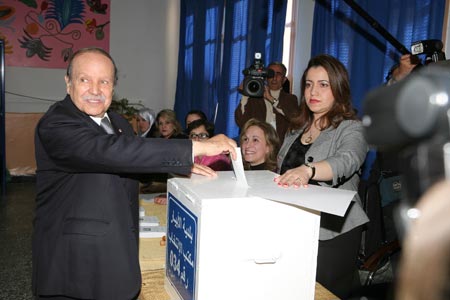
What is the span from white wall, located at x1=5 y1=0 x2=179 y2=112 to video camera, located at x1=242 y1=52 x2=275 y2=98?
12.3 ft

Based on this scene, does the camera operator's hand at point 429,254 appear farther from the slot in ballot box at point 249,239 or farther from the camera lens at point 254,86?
the camera lens at point 254,86

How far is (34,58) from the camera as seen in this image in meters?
5.93

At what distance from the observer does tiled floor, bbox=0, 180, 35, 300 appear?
8.90 ft

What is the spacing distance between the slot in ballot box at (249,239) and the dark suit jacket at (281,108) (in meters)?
2.07

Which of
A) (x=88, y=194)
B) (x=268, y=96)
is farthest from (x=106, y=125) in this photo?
(x=268, y=96)

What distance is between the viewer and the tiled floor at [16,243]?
A: 2.71m

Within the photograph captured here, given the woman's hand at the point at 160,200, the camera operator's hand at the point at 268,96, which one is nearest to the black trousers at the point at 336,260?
the woman's hand at the point at 160,200

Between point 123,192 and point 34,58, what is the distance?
5496 mm

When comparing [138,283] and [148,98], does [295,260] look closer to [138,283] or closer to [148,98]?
[138,283]

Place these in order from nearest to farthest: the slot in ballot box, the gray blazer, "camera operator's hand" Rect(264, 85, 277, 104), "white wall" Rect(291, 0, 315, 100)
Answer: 1. the slot in ballot box
2. the gray blazer
3. "camera operator's hand" Rect(264, 85, 277, 104)
4. "white wall" Rect(291, 0, 315, 100)

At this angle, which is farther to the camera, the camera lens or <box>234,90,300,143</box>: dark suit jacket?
<box>234,90,300,143</box>: dark suit jacket

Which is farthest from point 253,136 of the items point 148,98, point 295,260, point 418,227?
point 148,98

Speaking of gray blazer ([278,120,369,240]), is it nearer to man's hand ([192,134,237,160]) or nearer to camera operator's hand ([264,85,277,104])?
man's hand ([192,134,237,160])

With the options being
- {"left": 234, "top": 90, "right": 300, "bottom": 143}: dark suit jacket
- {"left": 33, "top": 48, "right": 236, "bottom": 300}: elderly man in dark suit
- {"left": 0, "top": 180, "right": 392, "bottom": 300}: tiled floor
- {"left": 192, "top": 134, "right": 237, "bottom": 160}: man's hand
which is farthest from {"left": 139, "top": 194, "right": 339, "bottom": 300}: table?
{"left": 234, "top": 90, "right": 300, "bottom": 143}: dark suit jacket
